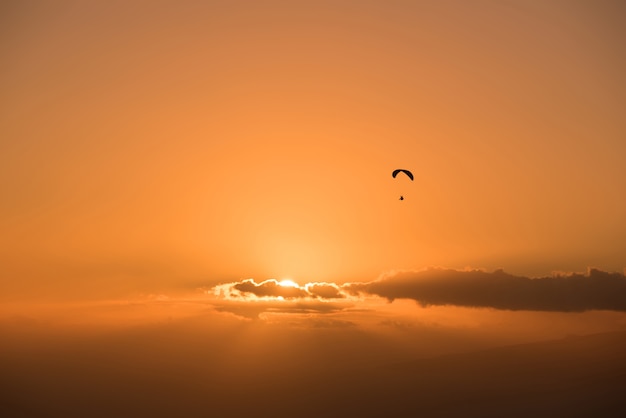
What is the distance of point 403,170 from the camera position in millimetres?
196250
